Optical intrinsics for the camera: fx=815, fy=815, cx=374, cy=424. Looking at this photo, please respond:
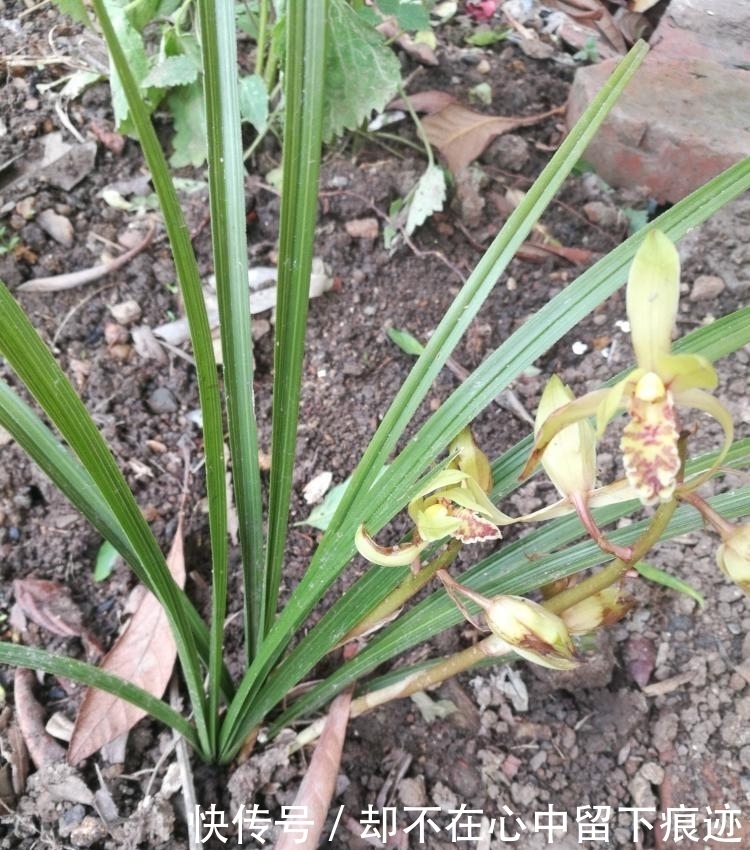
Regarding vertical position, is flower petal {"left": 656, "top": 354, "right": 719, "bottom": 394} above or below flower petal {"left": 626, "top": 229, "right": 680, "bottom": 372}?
below

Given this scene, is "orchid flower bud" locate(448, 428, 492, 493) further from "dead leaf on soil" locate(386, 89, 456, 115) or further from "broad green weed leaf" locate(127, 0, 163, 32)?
"dead leaf on soil" locate(386, 89, 456, 115)

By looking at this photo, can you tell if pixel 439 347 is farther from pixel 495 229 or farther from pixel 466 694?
pixel 495 229

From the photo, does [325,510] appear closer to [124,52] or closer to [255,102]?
[255,102]

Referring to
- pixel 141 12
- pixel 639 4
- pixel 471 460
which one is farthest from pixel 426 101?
pixel 471 460

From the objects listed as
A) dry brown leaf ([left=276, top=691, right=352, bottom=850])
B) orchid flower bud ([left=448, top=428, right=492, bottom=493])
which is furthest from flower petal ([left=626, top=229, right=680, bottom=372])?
dry brown leaf ([left=276, top=691, right=352, bottom=850])

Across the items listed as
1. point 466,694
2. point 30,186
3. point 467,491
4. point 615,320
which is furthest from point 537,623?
point 30,186
